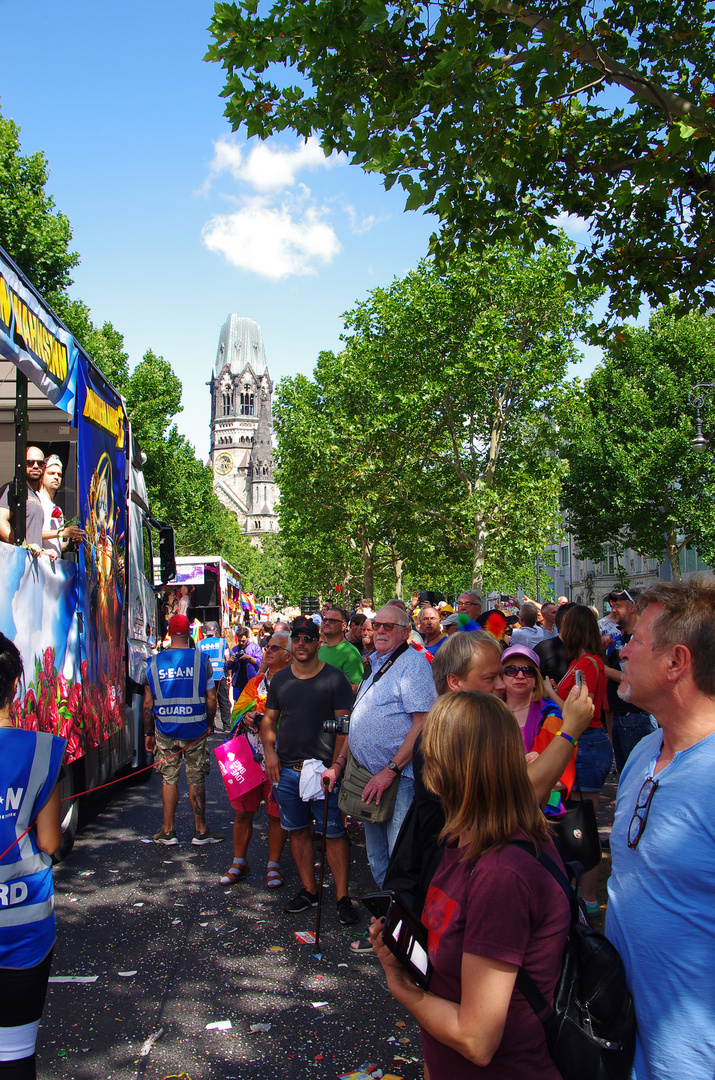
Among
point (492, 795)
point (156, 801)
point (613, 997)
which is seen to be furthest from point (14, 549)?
point (156, 801)

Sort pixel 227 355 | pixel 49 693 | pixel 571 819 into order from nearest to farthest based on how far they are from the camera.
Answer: pixel 571 819, pixel 49 693, pixel 227 355

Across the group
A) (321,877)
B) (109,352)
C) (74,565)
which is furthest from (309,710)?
(109,352)

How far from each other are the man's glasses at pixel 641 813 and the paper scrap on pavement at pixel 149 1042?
9.37 ft

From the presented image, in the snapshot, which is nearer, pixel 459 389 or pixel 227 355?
pixel 459 389

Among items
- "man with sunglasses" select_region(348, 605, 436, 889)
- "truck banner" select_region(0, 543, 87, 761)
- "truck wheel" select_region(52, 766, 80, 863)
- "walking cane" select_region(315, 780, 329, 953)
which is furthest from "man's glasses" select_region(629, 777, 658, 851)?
"truck wheel" select_region(52, 766, 80, 863)

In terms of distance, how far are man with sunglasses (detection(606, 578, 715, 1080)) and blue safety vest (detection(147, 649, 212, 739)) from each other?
229 inches

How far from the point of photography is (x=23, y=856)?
8.71 ft

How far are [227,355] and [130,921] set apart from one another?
177833 millimetres

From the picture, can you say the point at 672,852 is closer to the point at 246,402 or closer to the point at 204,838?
the point at 204,838

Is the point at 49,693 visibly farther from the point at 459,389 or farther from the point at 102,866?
the point at 459,389

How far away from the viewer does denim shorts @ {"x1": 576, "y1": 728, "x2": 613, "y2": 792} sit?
531 centimetres

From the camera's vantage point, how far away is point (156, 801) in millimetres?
9727

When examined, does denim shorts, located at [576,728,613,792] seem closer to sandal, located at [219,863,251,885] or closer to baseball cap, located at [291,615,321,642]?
baseball cap, located at [291,615,321,642]

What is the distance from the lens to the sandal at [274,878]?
636cm
